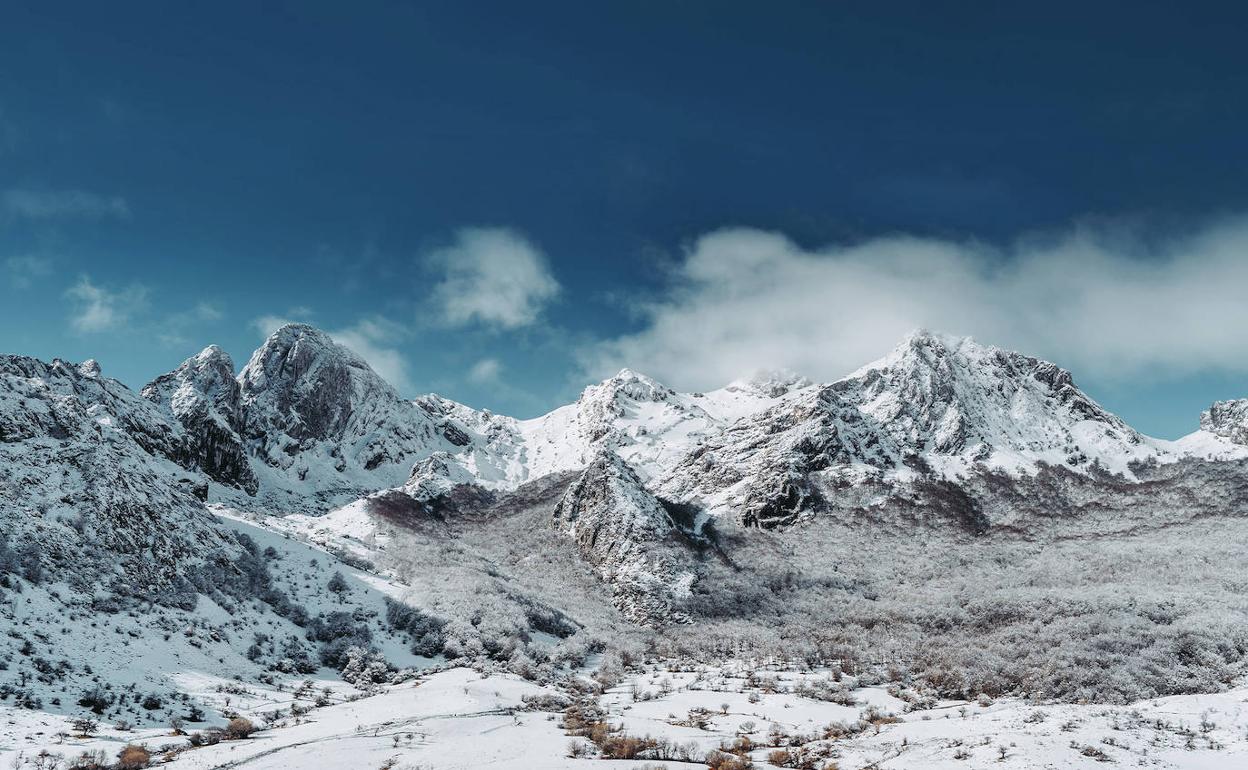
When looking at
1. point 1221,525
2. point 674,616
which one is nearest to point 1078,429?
point 1221,525

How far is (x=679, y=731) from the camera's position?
27859 millimetres

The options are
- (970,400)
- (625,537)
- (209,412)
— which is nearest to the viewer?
(625,537)

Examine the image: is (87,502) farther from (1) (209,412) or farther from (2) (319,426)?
(2) (319,426)

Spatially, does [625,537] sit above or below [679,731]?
above

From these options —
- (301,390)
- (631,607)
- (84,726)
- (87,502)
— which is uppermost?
(301,390)

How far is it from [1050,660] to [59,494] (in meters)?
63.9

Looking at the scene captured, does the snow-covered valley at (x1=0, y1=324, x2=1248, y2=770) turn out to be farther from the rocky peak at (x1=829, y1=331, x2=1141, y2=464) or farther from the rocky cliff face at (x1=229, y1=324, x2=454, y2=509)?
the rocky cliff face at (x1=229, y1=324, x2=454, y2=509)

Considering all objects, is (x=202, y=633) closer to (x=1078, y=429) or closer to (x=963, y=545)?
(x=963, y=545)

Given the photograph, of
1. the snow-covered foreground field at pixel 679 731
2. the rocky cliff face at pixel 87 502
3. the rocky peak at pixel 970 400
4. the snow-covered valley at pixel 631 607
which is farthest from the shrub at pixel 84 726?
the rocky peak at pixel 970 400

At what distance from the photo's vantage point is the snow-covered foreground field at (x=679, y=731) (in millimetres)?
21422

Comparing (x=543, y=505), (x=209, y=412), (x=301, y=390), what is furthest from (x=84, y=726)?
(x=301, y=390)

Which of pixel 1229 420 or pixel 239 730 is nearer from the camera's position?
pixel 239 730

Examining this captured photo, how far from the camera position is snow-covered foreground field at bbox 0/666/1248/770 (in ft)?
70.3

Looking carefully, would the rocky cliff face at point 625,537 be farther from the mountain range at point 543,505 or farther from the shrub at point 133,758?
the shrub at point 133,758
